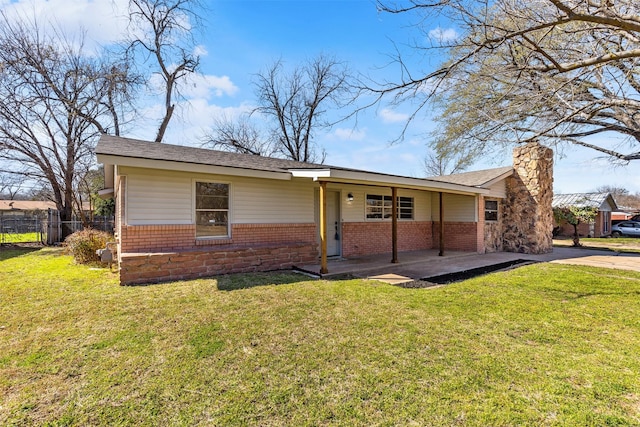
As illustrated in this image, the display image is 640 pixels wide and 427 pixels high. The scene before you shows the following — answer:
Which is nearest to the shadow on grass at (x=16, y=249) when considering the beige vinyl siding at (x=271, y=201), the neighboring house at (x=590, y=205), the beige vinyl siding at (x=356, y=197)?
the beige vinyl siding at (x=271, y=201)

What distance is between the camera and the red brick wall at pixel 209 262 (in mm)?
6371

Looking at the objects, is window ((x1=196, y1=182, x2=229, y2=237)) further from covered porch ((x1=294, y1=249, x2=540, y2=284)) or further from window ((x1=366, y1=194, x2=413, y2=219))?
window ((x1=366, y1=194, x2=413, y2=219))

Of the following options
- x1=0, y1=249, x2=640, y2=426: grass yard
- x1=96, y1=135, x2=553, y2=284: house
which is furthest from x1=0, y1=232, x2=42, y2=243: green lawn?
x1=0, y1=249, x2=640, y2=426: grass yard

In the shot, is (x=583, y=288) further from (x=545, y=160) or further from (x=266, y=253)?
(x=545, y=160)

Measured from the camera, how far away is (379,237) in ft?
36.9

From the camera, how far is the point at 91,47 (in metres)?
16.2

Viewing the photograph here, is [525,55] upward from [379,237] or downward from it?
upward

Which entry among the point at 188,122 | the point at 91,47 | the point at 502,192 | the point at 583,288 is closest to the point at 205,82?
the point at 188,122

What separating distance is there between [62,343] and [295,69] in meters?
23.8

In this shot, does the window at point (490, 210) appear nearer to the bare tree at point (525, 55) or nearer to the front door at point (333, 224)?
the bare tree at point (525, 55)

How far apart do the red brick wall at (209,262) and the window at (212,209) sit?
1.93 feet

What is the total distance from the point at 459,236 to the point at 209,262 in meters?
9.86

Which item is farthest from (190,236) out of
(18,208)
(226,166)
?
(18,208)

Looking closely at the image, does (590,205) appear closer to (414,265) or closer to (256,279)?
(414,265)
